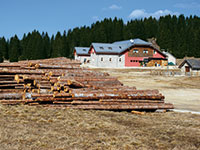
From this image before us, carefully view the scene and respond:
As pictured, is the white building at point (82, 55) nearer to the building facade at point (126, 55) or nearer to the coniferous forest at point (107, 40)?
the building facade at point (126, 55)

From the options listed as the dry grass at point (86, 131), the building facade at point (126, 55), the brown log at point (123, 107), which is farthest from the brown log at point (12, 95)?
the building facade at point (126, 55)

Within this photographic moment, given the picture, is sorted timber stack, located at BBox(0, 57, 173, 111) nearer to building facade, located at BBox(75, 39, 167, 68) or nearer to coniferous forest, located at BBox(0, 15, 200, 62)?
building facade, located at BBox(75, 39, 167, 68)

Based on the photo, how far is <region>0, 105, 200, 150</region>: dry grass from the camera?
7117 mm

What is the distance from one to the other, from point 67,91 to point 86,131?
5.05 meters

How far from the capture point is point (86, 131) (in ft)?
28.2

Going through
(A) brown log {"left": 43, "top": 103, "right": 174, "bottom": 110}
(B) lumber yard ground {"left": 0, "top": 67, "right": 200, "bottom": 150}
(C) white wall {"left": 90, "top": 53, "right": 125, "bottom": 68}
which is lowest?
(B) lumber yard ground {"left": 0, "top": 67, "right": 200, "bottom": 150}

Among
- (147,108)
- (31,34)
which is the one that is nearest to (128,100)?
(147,108)

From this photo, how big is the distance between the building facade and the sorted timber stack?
51.0m

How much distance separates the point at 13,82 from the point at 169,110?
9485 mm

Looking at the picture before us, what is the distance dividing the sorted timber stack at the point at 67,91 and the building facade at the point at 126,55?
51042 millimetres

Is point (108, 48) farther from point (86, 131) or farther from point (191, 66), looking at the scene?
point (86, 131)

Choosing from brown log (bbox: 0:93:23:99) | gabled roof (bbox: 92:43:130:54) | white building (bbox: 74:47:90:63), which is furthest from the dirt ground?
white building (bbox: 74:47:90:63)

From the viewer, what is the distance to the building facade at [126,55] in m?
66.8

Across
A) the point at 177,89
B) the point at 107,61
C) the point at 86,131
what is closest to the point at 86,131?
the point at 86,131
